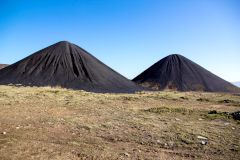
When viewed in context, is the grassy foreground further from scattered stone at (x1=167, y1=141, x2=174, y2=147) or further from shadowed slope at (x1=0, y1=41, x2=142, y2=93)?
shadowed slope at (x1=0, y1=41, x2=142, y2=93)

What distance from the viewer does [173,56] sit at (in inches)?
2211

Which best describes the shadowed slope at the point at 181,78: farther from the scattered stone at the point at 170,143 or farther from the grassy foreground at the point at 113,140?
the scattered stone at the point at 170,143

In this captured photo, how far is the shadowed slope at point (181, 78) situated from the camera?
44122 mm

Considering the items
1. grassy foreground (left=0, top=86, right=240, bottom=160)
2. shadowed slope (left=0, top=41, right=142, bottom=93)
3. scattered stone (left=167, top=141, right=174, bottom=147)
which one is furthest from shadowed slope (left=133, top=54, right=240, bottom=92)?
scattered stone (left=167, top=141, right=174, bottom=147)

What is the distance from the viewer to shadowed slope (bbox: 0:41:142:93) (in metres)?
28.8

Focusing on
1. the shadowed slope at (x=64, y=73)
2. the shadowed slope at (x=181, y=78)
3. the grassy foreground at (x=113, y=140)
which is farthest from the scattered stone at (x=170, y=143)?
the shadowed slope at (x=181, y=78)

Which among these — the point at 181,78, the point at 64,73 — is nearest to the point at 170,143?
the point at 64,73

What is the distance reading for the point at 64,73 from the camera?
32.6 metres

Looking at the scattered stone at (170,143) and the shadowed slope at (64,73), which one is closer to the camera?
the scattered stone at (170,143)

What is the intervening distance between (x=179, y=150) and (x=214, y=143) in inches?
47.1

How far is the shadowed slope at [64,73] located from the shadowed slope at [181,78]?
14013mm

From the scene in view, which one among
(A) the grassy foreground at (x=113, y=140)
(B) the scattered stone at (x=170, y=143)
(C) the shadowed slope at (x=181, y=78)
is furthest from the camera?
(C) the shadowed slope at (x=181, y=78)

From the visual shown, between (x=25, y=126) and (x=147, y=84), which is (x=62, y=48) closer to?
(x=147, y=84)

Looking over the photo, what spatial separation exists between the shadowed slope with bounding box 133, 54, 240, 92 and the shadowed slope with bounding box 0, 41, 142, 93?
1401 centimetres
